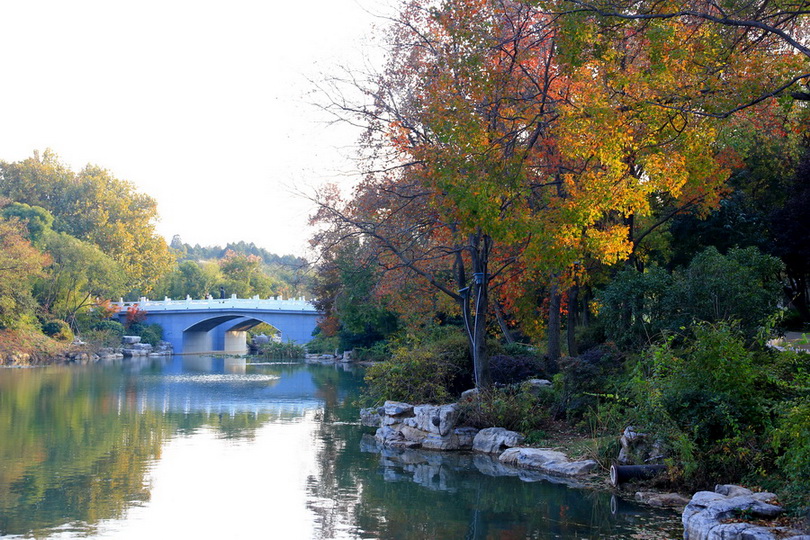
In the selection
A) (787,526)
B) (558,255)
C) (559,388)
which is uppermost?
(558,255)

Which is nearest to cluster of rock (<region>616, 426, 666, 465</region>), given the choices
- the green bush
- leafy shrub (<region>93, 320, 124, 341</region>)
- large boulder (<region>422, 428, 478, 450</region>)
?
large boulder (<region>422, 428, 478, 450</region>)

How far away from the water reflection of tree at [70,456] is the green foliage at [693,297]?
7.23 m

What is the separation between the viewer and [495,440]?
11.5 m

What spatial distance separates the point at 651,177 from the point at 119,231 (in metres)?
44.0

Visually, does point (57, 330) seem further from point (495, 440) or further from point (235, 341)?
point (495, 440)

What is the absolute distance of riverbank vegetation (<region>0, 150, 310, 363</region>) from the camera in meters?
36.4

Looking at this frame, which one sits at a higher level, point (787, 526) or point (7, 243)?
point (7, 243)

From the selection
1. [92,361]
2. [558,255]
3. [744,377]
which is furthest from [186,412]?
[92,361]

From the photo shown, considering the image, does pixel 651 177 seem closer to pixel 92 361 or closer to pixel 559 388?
pixel 559 388

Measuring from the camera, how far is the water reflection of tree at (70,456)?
26.1 feet

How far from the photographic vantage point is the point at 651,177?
432 inches

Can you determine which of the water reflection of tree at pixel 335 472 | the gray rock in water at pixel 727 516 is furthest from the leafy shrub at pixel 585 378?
the gray rock in water at pixel 727 516

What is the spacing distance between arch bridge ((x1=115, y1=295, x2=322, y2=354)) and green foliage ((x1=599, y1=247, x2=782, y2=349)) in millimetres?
31105

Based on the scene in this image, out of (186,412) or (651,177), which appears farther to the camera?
(186,412)
